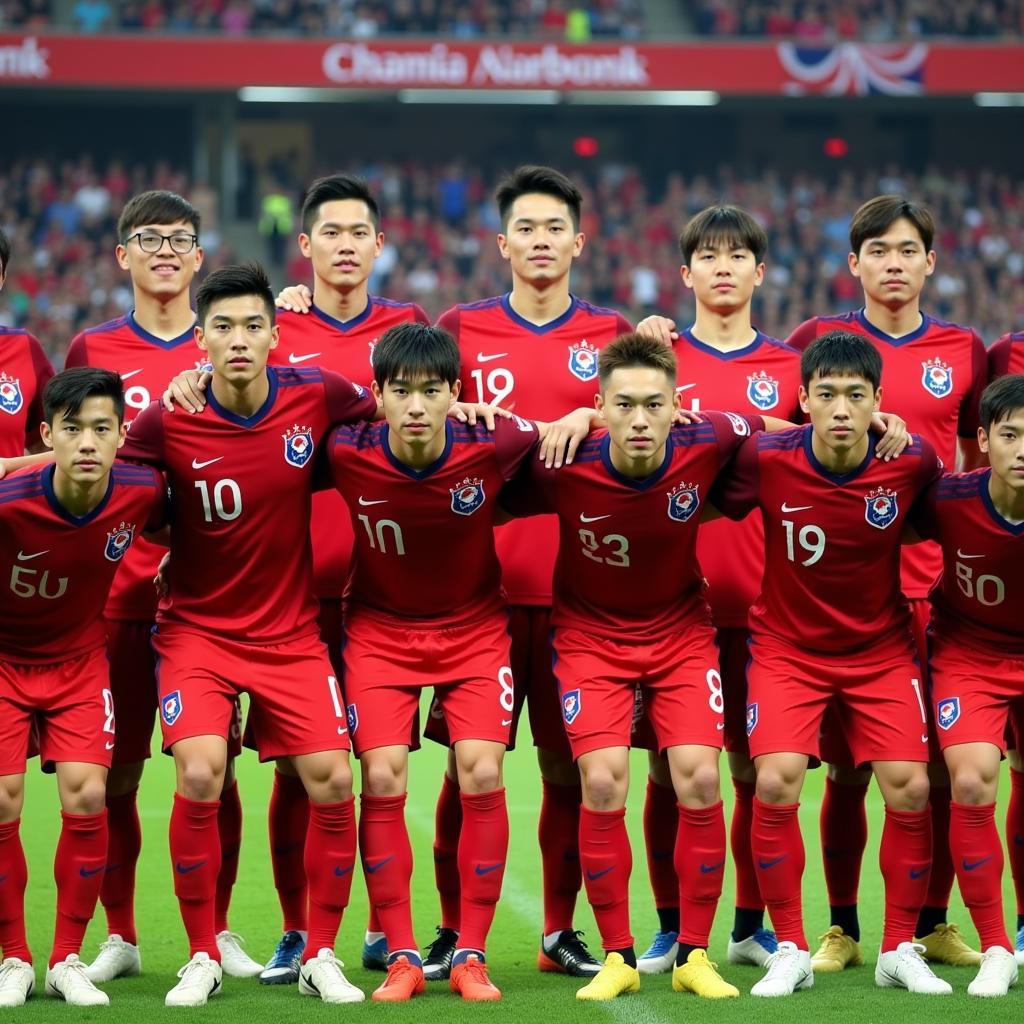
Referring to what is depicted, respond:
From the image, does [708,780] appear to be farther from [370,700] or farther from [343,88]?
[343,88]

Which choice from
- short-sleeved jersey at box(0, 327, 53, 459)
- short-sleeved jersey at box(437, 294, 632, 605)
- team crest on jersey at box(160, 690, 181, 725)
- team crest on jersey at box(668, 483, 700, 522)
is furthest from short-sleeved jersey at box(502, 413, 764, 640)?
short-sleeved jersey at box(0, 327, 53, 459)

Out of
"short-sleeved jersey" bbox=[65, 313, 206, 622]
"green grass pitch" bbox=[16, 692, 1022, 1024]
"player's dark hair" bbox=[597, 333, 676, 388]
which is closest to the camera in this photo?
"green grass pitch" bbox=[16, 692, 1022, 1024]

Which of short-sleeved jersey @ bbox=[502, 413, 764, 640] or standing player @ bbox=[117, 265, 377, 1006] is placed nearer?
standing player @ bbox=[117, 265, 377, 1006]

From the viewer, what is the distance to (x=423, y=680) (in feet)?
16.6

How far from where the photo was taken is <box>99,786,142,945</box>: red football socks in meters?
5.38

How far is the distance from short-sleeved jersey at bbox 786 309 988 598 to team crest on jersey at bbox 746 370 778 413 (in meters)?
0.25

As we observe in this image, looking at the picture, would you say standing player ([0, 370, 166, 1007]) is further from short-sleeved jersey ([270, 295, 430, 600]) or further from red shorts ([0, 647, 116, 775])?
short-sleeved jersey ([270, 295, 430, 600])

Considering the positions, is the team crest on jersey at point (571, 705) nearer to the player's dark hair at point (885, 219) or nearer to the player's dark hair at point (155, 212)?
the player's dark hair at point (885, 219)

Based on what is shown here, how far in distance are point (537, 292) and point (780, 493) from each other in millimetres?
1263

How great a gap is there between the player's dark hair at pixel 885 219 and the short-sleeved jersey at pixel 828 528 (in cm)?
92

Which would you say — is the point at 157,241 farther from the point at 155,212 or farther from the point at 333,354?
the point at 333,354

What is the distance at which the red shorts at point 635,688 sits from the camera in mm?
4977

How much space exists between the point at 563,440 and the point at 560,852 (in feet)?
4.62

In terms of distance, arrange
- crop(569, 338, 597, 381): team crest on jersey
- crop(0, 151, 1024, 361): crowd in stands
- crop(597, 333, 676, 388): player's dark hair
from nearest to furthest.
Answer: crop(597, 333, 676, 388): player's dark hair
crop(569, 338, 597, 381): team crest on jersey
crop(0, 151, 1024, 361): crowd in stands
